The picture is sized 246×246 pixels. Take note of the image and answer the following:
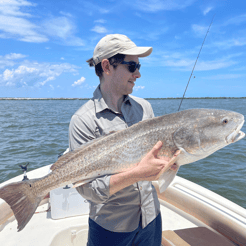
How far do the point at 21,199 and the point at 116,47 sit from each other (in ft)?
6.41

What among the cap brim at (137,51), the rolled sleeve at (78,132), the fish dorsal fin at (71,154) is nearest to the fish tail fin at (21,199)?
the fish dorsal fin at (71,154)

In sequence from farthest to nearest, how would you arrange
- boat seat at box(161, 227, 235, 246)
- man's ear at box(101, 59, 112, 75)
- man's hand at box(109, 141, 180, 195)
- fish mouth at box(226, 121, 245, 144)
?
boat seat at box(161, 227, 235, 246), man's ear at box(101, 59, 112, 75), fish mouth at box(226, 121, 245, 144), man's hand at box(109, 141, 180, 195)

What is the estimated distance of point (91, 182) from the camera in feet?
7.37

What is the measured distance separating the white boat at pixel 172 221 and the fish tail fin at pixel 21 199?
192cm

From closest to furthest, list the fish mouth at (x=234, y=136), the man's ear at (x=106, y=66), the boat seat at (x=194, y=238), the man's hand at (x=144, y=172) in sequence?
the man's hand at (x=144, y=172)
the fish mouth at (x=234, y=136)
the man's ear at (x=106, y=66)
the boat seat at (x=194, y=238)

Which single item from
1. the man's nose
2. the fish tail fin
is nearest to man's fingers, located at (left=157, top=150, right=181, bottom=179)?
the man's nose

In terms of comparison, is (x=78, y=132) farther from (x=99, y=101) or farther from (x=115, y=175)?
(x=115, y=175)

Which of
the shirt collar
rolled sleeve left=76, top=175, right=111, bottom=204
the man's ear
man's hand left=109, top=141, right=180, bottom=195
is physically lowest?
rolled sleeve left=76, top=175, right=111, bottom=204

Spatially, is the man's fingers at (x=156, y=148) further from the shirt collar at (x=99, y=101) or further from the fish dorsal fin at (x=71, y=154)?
the shirt collar at (x=99, y=101)

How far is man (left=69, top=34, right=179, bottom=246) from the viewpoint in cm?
212

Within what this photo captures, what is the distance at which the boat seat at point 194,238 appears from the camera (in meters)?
3.62

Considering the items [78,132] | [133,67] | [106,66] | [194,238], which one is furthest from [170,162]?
[194,238]

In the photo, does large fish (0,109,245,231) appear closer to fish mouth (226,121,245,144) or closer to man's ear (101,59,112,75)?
fish mouth (226,121,245,144)

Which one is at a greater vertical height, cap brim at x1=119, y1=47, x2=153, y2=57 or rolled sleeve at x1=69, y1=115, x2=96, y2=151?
cap brim at x1=119, y1=47, x2=153, y2=57
